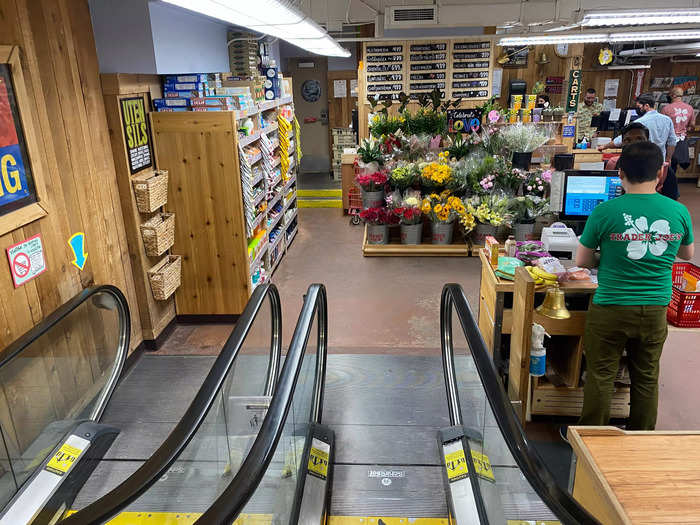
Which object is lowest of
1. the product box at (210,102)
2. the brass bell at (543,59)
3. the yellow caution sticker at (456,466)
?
the yellow caution sticker at (456,466)

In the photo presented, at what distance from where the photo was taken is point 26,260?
3.13 meters

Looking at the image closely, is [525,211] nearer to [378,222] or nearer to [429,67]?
[378,222]

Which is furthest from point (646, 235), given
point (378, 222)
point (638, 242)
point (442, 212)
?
point (378, 222)

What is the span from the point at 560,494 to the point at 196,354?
366 cm

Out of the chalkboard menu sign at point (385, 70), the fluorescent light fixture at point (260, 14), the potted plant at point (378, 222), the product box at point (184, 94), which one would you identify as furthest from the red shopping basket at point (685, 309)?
the chalkboard menu sign at point (385, 70)

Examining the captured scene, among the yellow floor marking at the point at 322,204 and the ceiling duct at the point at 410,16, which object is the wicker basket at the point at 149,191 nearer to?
the ceiling duct at the point at 410,16

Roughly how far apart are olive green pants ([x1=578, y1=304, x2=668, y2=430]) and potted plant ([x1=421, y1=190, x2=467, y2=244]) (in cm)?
356

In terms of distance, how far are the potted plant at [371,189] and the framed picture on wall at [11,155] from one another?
14.4ft

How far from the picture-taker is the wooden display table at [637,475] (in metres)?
1.66

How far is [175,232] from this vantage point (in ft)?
16.3

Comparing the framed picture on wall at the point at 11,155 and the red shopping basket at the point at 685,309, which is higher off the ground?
the framed picture on wall at the point at 11,155

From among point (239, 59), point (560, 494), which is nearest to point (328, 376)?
point (560, 494)

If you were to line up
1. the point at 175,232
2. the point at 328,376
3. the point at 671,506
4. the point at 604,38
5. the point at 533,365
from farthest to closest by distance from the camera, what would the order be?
the point at 604,38
the point at 175,232
the point at 328,376
the point at 533,365
the point at 671,506

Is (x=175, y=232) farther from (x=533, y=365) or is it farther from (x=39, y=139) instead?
(x=533, y=365)
